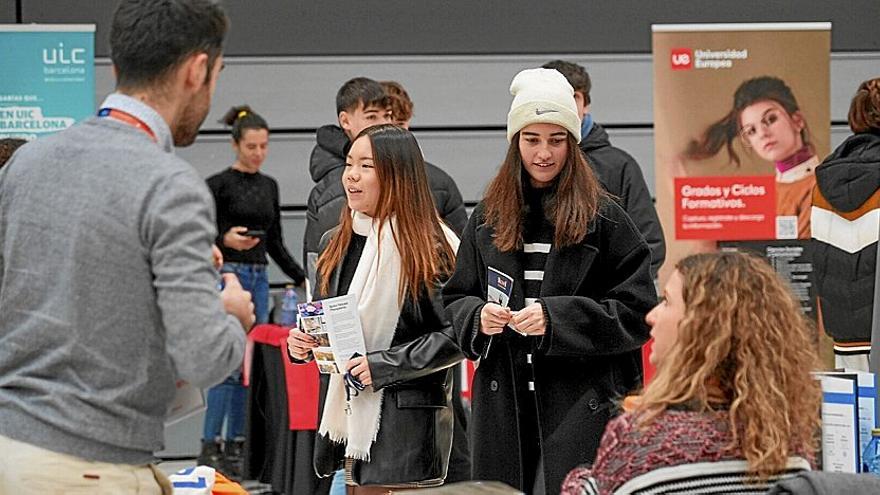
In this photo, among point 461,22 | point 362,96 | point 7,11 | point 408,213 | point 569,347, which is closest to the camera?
point 569,347

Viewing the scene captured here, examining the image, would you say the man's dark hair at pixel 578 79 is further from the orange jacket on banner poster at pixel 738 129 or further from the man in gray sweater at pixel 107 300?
the man in gray sweater at pixel 107 300

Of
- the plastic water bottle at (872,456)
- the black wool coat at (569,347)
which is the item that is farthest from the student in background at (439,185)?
the plastic water bottle at (872,456)

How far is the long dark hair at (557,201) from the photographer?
3072mm

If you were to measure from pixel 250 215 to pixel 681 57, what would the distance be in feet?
7.46

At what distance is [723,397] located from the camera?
7.14ft

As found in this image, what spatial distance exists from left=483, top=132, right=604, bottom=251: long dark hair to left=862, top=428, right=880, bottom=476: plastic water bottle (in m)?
0.83

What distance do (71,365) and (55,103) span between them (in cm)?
450

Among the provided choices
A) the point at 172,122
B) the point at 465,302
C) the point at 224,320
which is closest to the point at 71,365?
the point at 224,320

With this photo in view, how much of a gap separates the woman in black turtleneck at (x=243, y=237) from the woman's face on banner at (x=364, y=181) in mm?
2827

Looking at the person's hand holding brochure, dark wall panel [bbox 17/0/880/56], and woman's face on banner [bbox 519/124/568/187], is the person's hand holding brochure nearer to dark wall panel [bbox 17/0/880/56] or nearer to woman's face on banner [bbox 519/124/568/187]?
woman's face on banner [bbox 519/124/568/187]

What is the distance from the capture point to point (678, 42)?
20.7 feet

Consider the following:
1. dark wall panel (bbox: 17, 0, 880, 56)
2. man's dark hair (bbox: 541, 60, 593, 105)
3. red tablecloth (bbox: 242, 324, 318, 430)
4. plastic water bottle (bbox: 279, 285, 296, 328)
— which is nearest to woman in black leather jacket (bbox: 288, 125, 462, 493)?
man's dark hair (bbox: 541, 60, 593, 105)

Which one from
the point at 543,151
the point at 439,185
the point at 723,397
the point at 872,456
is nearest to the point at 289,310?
the point at 439,185

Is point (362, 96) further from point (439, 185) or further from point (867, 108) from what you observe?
point (867, 108)
